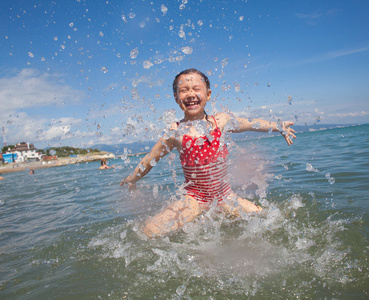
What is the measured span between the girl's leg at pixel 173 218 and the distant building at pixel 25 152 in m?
77.1

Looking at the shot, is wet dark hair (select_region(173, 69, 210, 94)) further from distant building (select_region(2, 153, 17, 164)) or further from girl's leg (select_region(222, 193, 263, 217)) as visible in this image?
distant building (select_region(2, 153, 17, 164))

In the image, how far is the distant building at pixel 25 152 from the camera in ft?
225

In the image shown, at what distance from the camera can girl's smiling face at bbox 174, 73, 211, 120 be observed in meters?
3.32

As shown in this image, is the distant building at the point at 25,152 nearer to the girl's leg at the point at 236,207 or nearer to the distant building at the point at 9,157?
the distant building at the point at 9,157

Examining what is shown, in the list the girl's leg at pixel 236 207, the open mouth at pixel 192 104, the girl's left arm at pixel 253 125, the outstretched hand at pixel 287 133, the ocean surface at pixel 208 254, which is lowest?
the ocean surface at pixel 208 254

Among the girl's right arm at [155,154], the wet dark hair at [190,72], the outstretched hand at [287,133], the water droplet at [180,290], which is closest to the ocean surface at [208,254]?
the water droplet at [180,290]

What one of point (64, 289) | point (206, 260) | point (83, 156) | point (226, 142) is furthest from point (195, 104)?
point (83, 156)

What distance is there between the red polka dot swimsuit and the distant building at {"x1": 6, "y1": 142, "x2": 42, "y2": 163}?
7705 cm

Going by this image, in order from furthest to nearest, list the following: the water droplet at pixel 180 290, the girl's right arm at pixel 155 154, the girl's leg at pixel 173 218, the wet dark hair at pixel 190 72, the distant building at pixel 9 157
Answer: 1. the distant building at pixel 9 157
2. the girl's right arm at pixel 155 154
3. the wet dark hair at pixel 190 72
4. the girl's leg at pixel 173 218
5. the water droplet at pixel 180 290

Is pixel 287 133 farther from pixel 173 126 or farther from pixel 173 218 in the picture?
pixel 173 218

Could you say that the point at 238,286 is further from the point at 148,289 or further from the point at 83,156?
the point at 83,156

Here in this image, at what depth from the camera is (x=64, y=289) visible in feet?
6.40

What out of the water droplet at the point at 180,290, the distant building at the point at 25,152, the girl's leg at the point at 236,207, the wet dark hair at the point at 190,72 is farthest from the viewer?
the distant building at the point at 25,152

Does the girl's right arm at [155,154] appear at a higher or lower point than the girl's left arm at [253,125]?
lower
